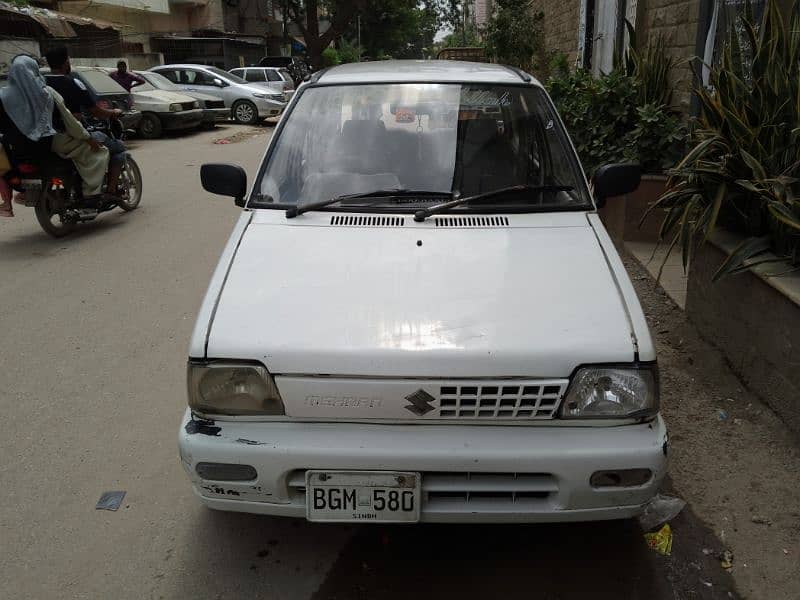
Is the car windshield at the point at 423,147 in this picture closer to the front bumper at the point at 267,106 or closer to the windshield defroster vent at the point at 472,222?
the windshield defroster vent at the point at 472,222

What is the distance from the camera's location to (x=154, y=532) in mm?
2807

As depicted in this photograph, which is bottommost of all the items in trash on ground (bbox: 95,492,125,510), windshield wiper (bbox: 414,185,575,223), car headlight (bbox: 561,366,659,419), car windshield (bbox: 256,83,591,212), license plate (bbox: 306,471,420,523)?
trash on ground (bbox: 95,492,125,510)

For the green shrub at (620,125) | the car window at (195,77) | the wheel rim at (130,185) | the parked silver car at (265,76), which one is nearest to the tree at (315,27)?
the parked silver car at (265,76)

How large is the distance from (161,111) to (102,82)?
1.52 meters

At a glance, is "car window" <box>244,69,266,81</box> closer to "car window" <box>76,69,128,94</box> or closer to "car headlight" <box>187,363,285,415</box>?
"car window" <box>76,69,128,94</box>

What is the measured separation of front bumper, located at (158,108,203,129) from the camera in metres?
15.9

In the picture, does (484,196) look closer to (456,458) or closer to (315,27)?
(456,458)

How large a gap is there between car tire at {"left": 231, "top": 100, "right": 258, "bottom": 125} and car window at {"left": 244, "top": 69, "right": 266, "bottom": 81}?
9.67 ft

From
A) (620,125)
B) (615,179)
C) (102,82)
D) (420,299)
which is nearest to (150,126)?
(102,82)

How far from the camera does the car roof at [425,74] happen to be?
364cm

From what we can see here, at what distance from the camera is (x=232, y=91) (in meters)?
19.3

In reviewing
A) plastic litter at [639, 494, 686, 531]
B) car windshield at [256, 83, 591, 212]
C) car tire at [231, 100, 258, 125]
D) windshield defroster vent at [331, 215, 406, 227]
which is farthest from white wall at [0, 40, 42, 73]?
plastic litter at [639, 494, 686, 531]

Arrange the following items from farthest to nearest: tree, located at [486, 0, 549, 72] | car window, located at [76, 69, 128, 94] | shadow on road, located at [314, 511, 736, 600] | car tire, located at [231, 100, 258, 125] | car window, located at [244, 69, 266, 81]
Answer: car window, located at [244, 69, 266, 81], car tire, located at [231, 100, 258, 125], tree, located at [486, 0, 549, 72], car window, located at [76, 69, 128, 94], shadow on road, located at [314, 511, 736, 600]

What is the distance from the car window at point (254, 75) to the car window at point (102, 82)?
7644 mm
